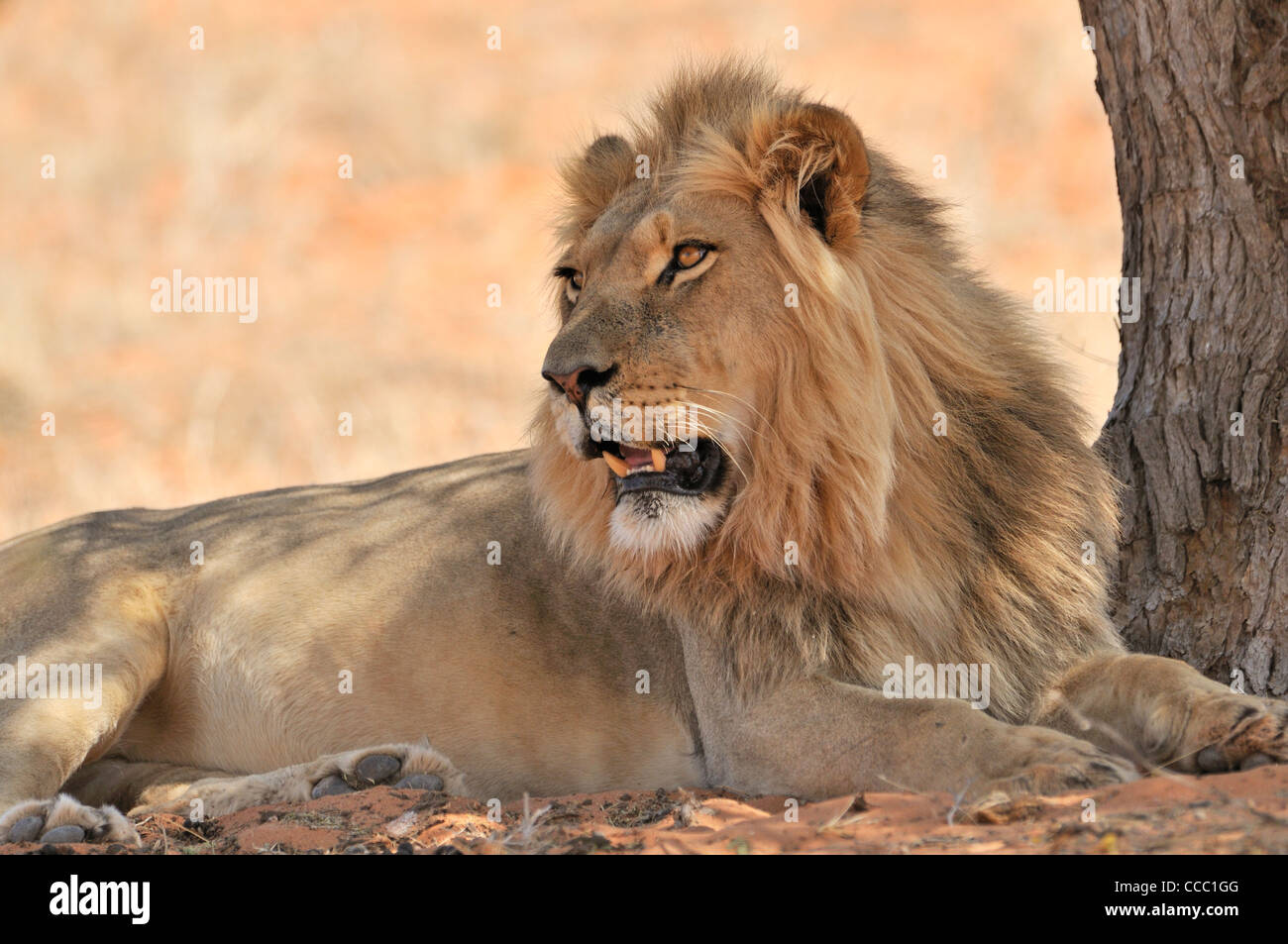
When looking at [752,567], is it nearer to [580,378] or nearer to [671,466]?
[671,466]

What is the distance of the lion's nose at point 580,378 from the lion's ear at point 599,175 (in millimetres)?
892

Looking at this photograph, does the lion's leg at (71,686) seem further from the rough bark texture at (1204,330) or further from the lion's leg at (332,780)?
the rough bark texture at (1204,330)

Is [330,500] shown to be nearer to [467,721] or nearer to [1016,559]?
[467,721]

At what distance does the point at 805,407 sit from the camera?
3.92m

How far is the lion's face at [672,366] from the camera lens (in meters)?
3.81

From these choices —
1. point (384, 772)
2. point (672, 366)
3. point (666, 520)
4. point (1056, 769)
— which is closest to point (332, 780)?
point (384, 772)

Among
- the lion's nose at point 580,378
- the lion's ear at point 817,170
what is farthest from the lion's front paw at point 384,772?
the lion's ear at point 817,170

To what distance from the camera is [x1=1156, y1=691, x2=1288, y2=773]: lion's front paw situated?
3545 mm

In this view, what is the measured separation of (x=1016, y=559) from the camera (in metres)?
4.19

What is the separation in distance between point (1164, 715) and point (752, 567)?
118cm

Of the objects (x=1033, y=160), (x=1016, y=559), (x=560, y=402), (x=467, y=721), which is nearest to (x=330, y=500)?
(x=467, y=721)

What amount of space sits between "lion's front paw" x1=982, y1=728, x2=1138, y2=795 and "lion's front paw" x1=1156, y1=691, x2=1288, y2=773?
322mm
